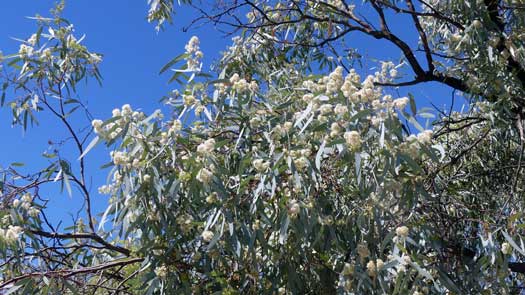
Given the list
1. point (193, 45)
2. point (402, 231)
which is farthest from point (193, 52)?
point (402, 231)

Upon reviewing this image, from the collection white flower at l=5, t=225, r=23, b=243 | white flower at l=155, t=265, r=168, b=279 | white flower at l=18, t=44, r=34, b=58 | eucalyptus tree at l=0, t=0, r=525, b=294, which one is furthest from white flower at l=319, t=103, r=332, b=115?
white flower at l=18, t=44, r=34, b=58

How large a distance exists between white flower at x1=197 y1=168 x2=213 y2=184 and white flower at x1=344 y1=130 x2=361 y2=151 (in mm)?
450

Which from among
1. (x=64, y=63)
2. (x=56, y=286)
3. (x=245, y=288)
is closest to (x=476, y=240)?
(x=245, y=288)

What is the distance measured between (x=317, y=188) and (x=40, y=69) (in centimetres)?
160

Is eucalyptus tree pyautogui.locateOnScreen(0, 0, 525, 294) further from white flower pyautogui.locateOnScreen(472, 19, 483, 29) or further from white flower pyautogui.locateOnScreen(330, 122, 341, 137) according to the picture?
white flower pyautogui.locateOnScreen(472, 19, 483, 29)

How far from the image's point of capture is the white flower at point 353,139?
1.99 meters

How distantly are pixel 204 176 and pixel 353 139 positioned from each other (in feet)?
1.59

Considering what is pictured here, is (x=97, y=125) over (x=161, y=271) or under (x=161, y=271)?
over

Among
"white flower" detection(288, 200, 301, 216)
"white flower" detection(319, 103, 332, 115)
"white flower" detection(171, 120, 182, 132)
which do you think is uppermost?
"white flower" detection(171, 120, 182, 132)

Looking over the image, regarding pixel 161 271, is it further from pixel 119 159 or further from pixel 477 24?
pixel 477 24

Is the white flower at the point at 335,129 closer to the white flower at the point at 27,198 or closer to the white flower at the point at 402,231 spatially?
the white flower at the point at 402,231

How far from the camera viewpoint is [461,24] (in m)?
3.49

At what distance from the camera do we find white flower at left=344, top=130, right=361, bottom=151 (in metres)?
1.99

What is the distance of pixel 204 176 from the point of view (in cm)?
211
